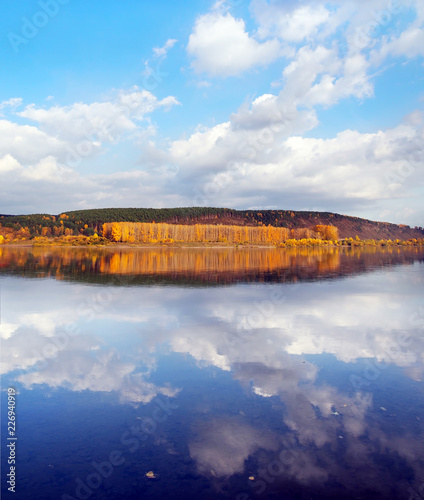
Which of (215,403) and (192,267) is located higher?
(192,267)

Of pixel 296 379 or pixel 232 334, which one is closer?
pixel 296 379

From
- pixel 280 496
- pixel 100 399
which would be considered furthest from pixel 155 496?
pixel 100 399

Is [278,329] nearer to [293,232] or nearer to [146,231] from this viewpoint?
[146,231]

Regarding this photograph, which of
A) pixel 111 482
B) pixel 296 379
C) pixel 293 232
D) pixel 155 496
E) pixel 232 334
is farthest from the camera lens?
pixel 293 232

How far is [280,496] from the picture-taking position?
4.09m

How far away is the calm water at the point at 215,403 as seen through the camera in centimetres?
436

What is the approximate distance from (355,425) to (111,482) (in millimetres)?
3422

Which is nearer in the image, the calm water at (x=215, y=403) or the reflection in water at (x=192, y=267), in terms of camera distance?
the calm water at (x=215, y=403)

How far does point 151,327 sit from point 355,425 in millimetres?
6952

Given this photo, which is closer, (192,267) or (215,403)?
(215,403)

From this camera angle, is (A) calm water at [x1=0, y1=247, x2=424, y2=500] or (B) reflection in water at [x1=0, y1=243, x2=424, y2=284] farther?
(B) reflection in water at [x1=0, y1=243, x2=424, y2=284]

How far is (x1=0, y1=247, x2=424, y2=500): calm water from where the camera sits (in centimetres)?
436

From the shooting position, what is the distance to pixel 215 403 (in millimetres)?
6230

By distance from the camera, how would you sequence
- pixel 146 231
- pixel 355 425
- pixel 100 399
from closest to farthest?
pixel 355 425, pixel 100 399, pixel 146 231
